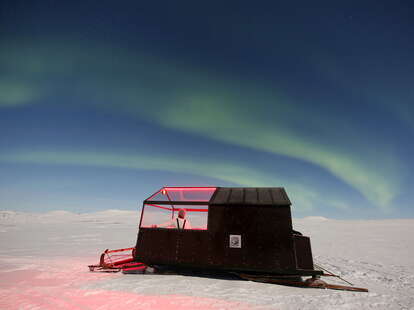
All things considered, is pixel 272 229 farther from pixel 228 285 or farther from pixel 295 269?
pixel 228 285

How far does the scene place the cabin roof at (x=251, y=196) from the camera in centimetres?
924

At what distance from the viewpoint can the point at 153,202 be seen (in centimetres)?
1020

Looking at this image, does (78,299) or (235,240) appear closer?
(78,299)

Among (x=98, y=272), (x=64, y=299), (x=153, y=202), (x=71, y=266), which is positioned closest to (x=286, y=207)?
(x=153, y=202)

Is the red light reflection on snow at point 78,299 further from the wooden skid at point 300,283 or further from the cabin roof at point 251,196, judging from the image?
the cabin roof at point 251,196

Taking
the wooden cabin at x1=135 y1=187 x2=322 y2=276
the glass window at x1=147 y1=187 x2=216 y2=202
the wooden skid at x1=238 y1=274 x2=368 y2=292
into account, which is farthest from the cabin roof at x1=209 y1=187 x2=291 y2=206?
the wooden skid at x1=238 y1=274 x2=368 y2=292

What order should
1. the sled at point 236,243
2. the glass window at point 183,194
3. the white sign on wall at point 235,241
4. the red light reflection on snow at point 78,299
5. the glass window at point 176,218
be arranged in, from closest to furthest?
the red light reflection on snow at point 78,299 < the sled at point 236,243 < the white sign on wall at point 235,241 < the glass window at point 176,218 < the glass window at point 183,194

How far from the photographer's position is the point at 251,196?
392 inches

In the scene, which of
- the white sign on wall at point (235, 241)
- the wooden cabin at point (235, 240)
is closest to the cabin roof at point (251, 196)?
the wooden cabin at point (235, 240)

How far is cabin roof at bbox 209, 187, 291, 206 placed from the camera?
9.24 metres

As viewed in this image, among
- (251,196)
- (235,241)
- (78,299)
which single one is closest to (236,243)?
(235,241)

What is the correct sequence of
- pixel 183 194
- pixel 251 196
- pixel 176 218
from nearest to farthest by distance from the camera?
pixel 176 218 → pixel 251 196 → pixel 183 194

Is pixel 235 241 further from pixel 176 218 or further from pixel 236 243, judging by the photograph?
pixel 176 218

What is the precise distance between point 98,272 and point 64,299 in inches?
148
